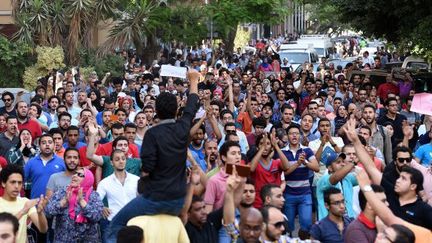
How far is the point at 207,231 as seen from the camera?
8.83 meters

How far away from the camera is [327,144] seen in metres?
13.3

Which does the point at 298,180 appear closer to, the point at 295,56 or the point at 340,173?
the point at 340,173

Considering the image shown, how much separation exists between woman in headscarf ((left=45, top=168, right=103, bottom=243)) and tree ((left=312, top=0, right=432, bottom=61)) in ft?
41.0

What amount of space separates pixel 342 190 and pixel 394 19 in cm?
1276

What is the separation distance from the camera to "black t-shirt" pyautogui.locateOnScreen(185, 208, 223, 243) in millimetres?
8773

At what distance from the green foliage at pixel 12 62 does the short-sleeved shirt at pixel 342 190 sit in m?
16.8

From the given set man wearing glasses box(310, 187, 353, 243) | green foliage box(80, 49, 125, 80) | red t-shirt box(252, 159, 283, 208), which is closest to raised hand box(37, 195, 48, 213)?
man wearing glasses box(310, 187, 353, 243)

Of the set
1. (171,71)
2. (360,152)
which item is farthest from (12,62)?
(360,152)

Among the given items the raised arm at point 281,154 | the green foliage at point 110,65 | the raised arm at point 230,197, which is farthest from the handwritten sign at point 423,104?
the green foliage at point 110,65

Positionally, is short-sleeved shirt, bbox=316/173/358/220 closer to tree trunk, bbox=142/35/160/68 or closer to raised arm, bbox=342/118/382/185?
raised arm, bbox=342/118/382/185

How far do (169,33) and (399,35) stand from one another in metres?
12.5

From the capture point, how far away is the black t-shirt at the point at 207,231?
28.8 feet

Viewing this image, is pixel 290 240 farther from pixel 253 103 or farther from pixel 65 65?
pixel 65 65

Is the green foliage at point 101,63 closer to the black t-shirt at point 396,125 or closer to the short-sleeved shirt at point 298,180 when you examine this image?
the black t-shirt at point 396,125
